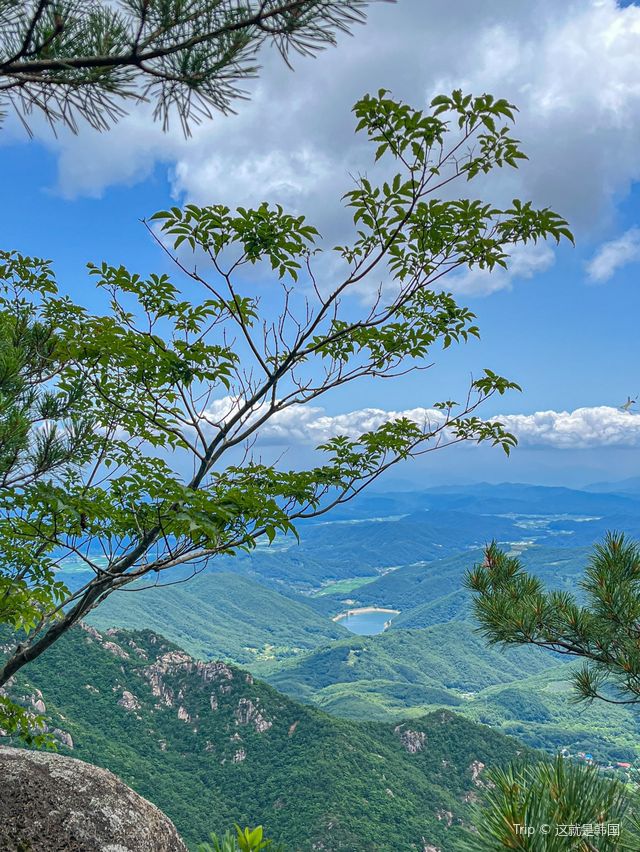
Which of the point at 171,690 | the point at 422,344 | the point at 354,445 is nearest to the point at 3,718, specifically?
the point at 354,445

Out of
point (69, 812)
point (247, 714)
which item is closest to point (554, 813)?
point (69, 812)

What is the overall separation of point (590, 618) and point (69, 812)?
585cm

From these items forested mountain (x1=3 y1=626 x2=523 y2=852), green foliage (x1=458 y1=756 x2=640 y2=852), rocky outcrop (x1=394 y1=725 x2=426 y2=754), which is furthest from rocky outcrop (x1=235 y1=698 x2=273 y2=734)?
green foliage (x1=458 y1=756 x2=640 y2=852)

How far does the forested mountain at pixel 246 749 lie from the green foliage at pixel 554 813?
5234 centimetres

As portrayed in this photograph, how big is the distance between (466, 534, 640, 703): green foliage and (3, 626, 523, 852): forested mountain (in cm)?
4913

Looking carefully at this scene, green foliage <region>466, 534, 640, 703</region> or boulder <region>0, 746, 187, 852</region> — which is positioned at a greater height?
green foliage <region>466, 534, 640, 703</region>

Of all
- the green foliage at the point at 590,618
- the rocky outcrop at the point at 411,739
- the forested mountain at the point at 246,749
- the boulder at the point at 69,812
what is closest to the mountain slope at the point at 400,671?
the rocky outcrop at the point at 411,739

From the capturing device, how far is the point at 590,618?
6.12 metres

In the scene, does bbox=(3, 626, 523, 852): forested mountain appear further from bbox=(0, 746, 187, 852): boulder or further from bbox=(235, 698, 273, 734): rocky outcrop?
bbox=(0, 746, 187, 852): boulder

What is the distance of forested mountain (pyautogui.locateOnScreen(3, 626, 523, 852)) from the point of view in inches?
1973

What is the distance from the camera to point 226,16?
9.27ft

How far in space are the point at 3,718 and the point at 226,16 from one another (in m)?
6.93

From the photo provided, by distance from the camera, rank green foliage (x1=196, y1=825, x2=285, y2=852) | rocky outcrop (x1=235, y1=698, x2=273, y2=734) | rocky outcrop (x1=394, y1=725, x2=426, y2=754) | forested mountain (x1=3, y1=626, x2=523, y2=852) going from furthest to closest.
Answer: rocky outcrop (x1=394, y1=725, x2=426, y2=754) → rocky outcrop (x1=235, y1=698, x2=273, y2=734) → forested mountain (x1=3, y1=626, x2=523, y2=852) → green foliage (x1=196, y1=825, x2=285, y2=852)

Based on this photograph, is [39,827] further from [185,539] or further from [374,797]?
[374,797]
